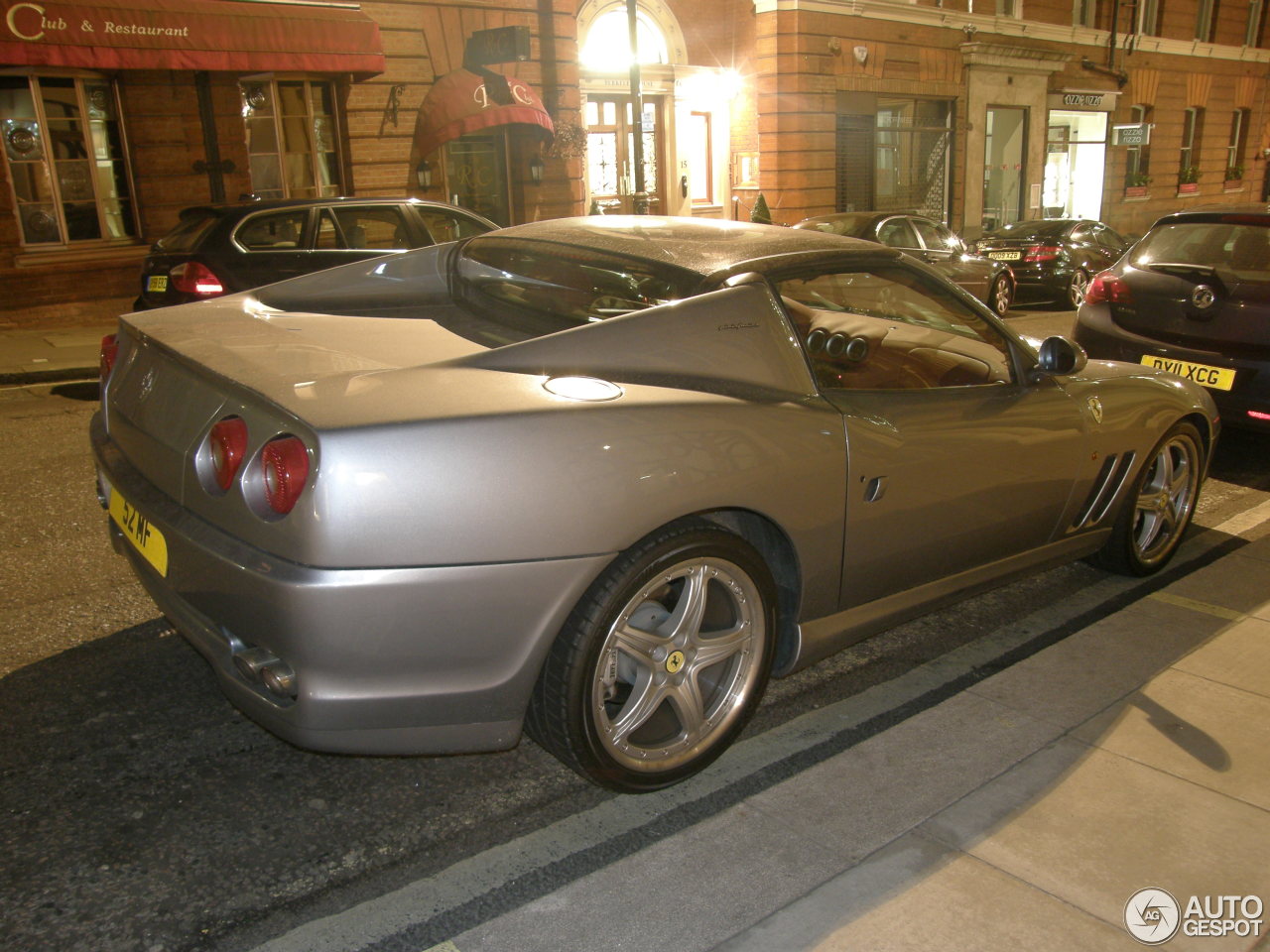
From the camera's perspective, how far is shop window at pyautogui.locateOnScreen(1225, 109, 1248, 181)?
117ft

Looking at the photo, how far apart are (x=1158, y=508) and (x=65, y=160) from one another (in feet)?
45.3

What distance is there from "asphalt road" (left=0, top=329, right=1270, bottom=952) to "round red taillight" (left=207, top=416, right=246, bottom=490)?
86 cm

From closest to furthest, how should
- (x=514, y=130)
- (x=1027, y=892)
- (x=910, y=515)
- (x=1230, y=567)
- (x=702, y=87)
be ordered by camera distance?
(x=1027, y=892) < (x=910, y=515) < (x=1230, y=567) < (x=514, y=130) < (x=702, y=87)

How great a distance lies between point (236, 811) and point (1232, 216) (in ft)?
21.8

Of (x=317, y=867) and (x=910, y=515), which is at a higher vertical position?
(x=910, y=515)

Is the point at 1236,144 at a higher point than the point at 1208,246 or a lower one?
higher

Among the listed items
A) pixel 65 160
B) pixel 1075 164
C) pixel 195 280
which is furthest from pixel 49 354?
pixel 1075 164

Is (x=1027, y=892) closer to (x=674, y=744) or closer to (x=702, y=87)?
(x=674, y=744)

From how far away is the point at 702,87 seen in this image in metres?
22.1

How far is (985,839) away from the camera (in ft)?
9.14

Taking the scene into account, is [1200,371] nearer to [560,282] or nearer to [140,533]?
[560,282]

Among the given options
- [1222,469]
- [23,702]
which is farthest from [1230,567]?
[23,702]

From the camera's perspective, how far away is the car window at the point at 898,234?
13.7 metres

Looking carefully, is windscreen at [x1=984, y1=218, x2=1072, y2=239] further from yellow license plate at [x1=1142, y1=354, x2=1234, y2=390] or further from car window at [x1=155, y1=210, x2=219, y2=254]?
car window at [x1=155, y1=210, x2=219, y2=254]
